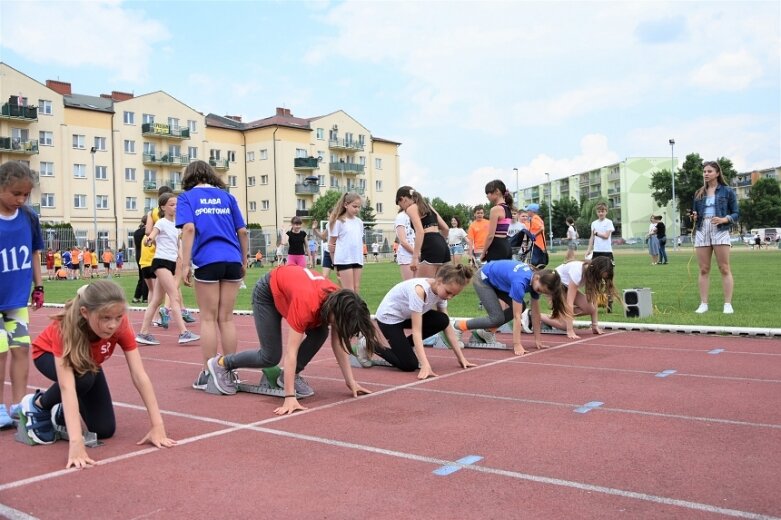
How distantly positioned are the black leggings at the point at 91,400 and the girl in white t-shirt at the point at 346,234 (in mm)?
4791

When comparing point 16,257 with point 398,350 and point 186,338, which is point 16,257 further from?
point 186,338

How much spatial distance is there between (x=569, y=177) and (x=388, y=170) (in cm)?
7747

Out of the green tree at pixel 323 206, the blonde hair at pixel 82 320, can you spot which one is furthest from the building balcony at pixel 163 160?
the blonde hair at pixel 82 320

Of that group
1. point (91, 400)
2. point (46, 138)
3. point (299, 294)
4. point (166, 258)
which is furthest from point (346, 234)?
point (46, 138)

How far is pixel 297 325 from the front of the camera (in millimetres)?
4852

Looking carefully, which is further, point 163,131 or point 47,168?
point 163,131

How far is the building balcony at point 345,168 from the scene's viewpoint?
7806 centimetres

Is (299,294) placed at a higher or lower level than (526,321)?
higher

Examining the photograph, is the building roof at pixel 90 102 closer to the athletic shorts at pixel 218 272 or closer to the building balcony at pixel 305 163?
the building balcony at pixel 305 163

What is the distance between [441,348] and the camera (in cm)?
818

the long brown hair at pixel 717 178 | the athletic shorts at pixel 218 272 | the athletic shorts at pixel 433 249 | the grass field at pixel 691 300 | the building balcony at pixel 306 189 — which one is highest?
the building balcony at pixel 306 189

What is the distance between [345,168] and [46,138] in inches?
1225

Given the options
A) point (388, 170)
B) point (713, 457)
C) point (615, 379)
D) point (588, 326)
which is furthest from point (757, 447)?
point (388, 170)

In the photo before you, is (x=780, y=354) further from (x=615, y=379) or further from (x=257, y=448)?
(x=257, y=448)
